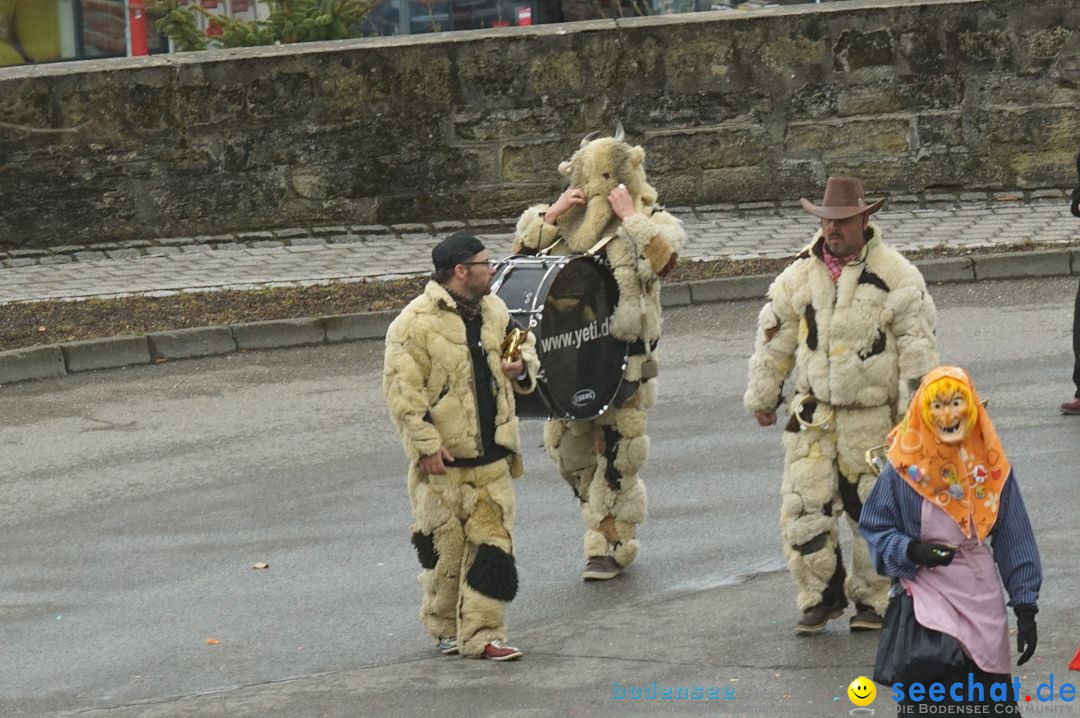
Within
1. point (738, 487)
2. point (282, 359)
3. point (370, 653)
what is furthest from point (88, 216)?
point (370, 653)

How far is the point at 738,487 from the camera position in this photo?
1062cm

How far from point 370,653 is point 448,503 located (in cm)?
77

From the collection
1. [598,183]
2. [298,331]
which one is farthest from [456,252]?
[298,331]

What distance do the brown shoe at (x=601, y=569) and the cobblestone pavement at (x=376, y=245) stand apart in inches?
289

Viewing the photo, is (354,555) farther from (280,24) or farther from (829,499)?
(280,24)

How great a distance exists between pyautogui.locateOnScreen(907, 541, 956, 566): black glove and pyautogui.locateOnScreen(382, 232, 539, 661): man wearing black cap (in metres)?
2.39

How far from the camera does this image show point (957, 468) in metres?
6.21

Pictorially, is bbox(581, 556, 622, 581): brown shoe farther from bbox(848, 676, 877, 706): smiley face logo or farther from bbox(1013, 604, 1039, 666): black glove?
bbox(1013, 604, 1039, 666): black glove

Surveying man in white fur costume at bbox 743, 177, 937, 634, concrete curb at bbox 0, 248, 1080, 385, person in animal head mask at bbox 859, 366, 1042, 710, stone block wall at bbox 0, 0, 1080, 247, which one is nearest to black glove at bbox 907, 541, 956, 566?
person in animal head mask at bbox 859, 366, 1042, 710

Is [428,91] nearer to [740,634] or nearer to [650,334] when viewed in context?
[650,334]

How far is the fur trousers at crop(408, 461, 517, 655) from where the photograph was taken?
8211 millimetres

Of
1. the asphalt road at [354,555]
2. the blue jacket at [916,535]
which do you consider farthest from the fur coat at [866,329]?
the blue jacket at [916,535]

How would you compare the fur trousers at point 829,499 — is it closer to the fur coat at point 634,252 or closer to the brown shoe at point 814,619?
the brown shoe at point 814,619

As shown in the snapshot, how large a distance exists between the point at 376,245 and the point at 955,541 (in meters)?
12.1
